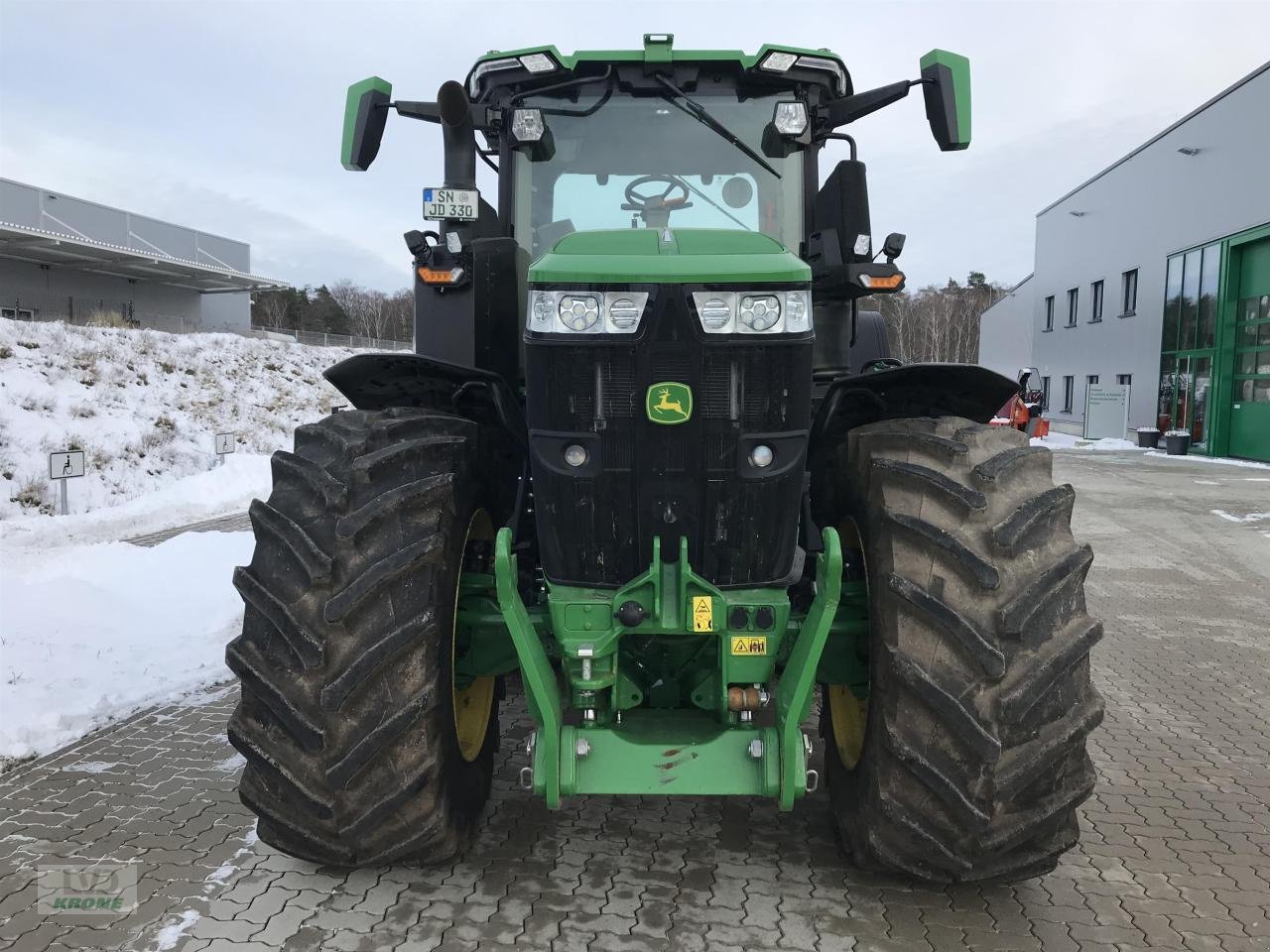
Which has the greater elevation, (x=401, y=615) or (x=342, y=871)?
(x=401, y=615)

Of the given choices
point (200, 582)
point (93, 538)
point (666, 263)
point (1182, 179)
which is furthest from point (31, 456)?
point (1182, 179)

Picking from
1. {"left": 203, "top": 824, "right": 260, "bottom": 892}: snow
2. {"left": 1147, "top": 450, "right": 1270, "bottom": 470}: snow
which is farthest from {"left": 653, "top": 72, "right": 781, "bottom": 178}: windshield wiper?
{"left": 1147, "top": 450, "right": 1270, "bottom": 470}: snow

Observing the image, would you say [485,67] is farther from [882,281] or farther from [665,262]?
[882,281]

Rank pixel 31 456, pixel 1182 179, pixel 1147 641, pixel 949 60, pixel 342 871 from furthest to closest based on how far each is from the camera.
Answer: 1. pixel 1182 179
2. pixel 31 456
3. pixel 1147 641
4. pixel 949 60
5. pixel 342 871

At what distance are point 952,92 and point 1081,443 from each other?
76.8 feet

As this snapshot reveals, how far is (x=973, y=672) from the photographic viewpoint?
2.62 m

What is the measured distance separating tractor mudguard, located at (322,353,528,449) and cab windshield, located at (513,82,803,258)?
0.72 m

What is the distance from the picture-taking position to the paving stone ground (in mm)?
2830

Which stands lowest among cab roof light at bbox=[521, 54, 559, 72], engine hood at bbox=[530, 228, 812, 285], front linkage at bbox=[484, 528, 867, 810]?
front linkage at bbox=[484, 528, 867, 810]

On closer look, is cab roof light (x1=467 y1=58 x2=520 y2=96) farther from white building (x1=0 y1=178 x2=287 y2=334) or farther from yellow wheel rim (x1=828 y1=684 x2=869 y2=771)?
white building (x1=0 y1=178 x2=287 y2=334)

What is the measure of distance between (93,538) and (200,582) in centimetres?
379

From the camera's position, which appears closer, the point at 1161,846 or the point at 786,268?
the point at 786,268

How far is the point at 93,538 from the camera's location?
969 centimetres

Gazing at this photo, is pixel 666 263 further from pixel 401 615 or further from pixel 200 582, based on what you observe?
pixel 200 582
